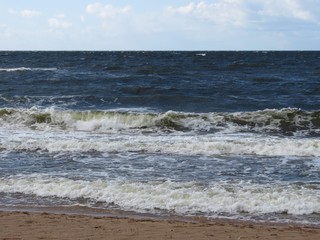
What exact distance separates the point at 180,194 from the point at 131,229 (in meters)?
1.90

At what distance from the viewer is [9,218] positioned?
714cm

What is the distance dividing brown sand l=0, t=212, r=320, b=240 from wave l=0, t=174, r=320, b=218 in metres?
0.78

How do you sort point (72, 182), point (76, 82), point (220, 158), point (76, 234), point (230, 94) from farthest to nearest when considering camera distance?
1. point (76, 82)
2. point (230, 94)
3. point (220, 158)
4. point (72, 182)
5. point (76, 234)

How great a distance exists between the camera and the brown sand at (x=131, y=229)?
633cm

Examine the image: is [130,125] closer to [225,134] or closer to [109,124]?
[109,124]

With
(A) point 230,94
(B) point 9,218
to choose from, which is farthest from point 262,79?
(B) point 9,218

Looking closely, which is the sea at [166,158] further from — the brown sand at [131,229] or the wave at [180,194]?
the brown sand at [131,229]

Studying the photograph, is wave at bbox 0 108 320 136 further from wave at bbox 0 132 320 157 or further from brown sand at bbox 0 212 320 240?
brown sand at bbox 0 212 320 240

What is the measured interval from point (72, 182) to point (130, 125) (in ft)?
28.2

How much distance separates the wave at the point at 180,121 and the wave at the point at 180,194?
7755 mm

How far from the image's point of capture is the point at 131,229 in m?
6.63

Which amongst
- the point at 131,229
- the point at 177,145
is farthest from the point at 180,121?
the point at 131,229

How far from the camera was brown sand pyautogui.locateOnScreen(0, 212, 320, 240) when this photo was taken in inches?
249

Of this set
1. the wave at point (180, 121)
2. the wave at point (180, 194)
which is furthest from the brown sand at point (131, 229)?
the wave at point (180, 121)
